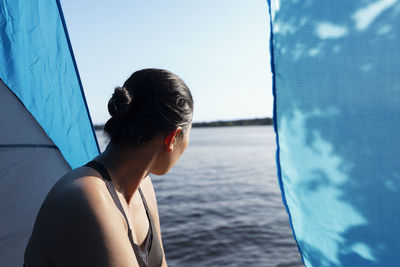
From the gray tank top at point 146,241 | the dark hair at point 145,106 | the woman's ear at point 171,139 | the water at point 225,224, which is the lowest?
the water at point 225,224

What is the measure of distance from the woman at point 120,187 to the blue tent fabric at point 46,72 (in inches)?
34.9

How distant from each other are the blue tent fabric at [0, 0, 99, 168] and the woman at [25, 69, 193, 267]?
2.91ft

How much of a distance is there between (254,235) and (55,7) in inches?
180

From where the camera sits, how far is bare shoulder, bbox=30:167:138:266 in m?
0.98

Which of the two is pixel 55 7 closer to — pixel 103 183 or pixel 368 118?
pixel 103 183

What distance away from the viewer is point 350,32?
1.16 metres

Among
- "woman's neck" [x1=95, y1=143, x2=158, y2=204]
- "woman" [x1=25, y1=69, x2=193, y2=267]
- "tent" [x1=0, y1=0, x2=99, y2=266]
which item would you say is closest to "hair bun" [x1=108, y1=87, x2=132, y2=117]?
"woman" [x1=25, y1=69, x2=193, y2=267]

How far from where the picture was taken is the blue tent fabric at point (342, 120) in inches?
44.3

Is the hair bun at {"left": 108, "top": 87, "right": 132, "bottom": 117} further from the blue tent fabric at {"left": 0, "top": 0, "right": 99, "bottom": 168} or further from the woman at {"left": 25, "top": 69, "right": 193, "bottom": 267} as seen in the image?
the blue tent fabric at {"left": 0, "top": 0, "right": 99, "bottom": 168}

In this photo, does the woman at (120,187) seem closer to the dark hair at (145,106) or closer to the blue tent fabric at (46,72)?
the dark hair at (145,106)

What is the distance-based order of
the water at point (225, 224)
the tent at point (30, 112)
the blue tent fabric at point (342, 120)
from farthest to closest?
the water at point (225, 224)
the tent at point (30, 112)
the blue tent fabric at point (342, 120)

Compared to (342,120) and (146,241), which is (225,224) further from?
(342,120)

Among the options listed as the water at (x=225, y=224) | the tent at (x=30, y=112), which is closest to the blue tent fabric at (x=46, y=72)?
the tent at (x=30, y=112)

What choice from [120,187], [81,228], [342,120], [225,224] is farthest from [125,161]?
[225,224]
